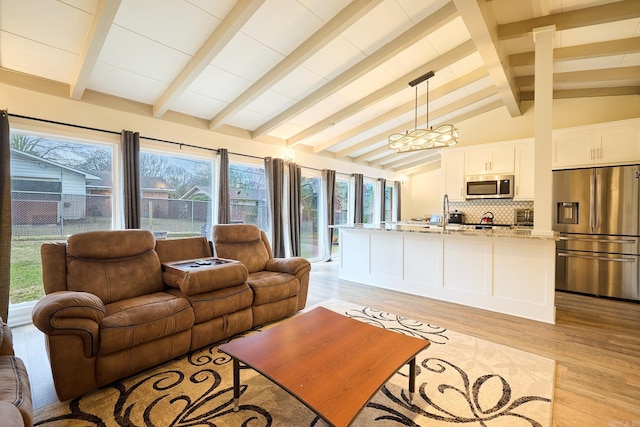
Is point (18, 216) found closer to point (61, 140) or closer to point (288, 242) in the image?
point (61, 140)

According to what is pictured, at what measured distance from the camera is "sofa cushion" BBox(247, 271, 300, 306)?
9.26 ft

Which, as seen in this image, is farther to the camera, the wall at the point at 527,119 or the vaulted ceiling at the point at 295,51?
the wall at the point at 527,119

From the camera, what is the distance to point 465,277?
3.60 metres

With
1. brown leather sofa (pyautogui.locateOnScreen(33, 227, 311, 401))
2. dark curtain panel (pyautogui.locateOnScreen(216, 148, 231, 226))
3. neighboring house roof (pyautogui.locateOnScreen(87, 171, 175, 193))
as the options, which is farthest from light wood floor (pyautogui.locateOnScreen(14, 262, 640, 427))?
dark curtain panel (pyautogui.locateOnScreen(216, 148, 231, 226))

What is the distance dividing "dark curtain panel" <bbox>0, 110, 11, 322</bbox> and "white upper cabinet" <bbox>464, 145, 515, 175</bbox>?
21.6 ft

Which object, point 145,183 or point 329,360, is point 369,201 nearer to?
point 145,183

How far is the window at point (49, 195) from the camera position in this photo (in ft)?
9.93

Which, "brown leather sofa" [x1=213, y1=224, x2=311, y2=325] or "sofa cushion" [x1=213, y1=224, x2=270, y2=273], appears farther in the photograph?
"sofa cushion" [x1=213, y1=224, x2=270, y2=273]

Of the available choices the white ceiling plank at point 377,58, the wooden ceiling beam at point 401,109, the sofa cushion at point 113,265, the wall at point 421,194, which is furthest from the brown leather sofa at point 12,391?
the wall at point 421,194

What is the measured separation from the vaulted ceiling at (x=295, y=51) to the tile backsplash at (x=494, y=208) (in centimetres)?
189

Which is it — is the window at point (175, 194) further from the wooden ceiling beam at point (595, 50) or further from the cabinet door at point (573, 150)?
the cabinet door at point (573, 150)

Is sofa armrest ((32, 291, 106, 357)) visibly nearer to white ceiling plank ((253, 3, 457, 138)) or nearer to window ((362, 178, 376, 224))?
white ceiling plank ((253, 3, 457, 138))

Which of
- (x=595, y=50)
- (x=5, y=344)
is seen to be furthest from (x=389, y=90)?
(x=5, y=344)

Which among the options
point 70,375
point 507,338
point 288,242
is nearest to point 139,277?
point 70,375
